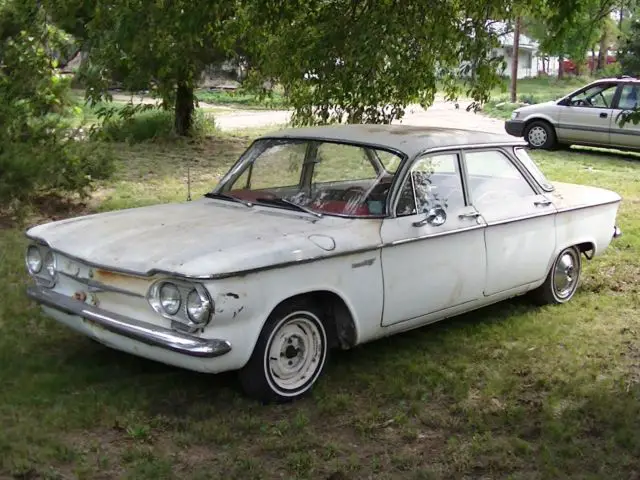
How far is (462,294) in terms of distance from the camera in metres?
5.21

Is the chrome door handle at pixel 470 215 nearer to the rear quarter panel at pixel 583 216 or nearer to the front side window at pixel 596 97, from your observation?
the rear quarter panel at pixel 583 216

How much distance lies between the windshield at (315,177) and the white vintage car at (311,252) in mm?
12

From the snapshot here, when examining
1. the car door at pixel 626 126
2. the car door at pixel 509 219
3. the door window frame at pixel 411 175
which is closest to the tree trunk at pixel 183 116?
the car door at pixel 626 126

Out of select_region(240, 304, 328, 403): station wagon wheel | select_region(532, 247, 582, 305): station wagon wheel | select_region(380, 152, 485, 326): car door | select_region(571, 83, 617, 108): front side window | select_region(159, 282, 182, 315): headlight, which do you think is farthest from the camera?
select_region(571, 83, 617, 108): front side window

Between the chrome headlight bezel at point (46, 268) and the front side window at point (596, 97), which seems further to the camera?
the front side window at point (596, 97)

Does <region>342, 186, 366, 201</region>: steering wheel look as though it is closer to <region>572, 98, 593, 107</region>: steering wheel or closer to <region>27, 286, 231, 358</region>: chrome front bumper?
<region>27, 286, 231, 358</region>: chrome front bumper

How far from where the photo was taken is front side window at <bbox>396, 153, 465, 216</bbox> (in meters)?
5.00

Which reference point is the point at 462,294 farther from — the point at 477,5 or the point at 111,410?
the point at 477,5

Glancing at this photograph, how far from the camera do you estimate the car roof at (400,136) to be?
5195 mm

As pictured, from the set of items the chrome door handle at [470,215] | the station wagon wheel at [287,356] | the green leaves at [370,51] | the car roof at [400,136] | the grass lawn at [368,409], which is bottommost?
the grass lawn at [368,409]

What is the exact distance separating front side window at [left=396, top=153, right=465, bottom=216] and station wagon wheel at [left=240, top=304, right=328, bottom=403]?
97 cm

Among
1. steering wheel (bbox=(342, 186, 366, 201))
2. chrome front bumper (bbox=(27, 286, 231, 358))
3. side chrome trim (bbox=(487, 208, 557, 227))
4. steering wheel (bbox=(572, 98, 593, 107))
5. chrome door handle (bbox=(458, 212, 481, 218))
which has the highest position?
steering wheel (bbox=(572, 98, 593, 107))

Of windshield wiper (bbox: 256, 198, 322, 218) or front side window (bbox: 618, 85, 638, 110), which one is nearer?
windshield wiper (bbox: 256, 198, 322, 218)

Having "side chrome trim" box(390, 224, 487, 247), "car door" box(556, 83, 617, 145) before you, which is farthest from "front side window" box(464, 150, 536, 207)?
"car door" box(556, 83, 617, 145)
